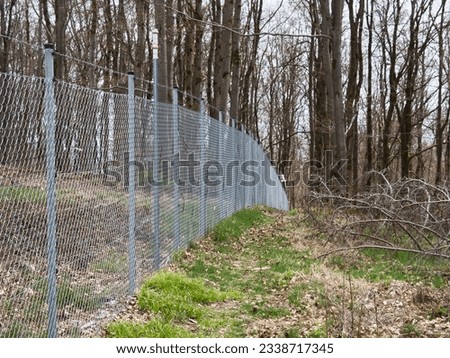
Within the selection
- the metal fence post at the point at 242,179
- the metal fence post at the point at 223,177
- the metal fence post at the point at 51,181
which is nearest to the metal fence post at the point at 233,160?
the metal fence post at the point at 242,179

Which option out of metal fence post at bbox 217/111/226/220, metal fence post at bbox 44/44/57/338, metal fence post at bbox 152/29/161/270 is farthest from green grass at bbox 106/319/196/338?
metal fence post at bbox 217/111/226/220

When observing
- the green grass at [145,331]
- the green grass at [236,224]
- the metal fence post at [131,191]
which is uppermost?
the metal fence post at [131,191]

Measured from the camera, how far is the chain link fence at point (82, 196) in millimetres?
4375

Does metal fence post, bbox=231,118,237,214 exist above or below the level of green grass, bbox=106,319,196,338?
above

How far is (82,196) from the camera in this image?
5.96 m

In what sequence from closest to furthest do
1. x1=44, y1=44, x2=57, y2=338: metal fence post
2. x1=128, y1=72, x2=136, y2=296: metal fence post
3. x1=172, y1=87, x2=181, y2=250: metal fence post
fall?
x1=44, y1=44, x2=57, y2=338: metal fence post
x1=128, y1=72, x2=136, y2=296: metal fence post
x1=172, y1=87, x2=181, y2=250: metal fence post

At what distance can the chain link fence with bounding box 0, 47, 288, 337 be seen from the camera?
438 cm

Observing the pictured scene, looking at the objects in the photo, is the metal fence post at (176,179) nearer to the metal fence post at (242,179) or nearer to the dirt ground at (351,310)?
the dirt ground at (351,310)

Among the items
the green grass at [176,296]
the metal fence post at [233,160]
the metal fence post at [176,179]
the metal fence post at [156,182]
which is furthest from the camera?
the metal fence post at [233,160]

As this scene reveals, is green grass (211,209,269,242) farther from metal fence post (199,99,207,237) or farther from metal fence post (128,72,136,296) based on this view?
metal fence post (128,72,136,296)

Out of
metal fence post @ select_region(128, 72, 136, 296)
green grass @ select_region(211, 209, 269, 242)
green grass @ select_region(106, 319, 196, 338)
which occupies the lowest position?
green grass @ select_region(106, 319, 196, 338)

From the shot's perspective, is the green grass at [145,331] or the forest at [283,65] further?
the forest at [283,65]

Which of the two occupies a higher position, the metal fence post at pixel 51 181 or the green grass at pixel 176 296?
the metal fence post at pixel 51 181

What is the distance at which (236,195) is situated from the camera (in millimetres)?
15039
